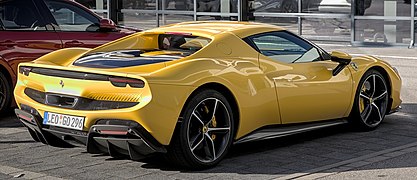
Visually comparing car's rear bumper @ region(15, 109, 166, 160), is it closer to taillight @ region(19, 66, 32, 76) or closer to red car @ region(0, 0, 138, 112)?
taillight @ region(19, 66, 32, 76)

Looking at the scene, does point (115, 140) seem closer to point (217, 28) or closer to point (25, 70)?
point (25, 70)

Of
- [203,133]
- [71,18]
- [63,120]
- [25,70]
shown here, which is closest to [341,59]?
[203,133]

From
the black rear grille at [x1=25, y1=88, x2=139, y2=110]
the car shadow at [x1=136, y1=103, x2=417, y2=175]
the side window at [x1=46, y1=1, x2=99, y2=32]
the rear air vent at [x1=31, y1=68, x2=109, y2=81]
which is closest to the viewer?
the black rear grille at [x1=25, y1=88, x2=139, y2=110]

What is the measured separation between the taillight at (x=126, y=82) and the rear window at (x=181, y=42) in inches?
48.5

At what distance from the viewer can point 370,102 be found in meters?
9.47

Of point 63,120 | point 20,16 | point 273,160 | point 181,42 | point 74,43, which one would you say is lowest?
point 273,160

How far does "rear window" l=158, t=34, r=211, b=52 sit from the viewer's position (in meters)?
8.35

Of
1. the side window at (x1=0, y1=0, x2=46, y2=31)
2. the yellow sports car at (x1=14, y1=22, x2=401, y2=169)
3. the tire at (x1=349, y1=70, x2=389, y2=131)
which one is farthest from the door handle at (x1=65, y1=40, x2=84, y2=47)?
the tire at (x1=349, y1=70, x2=389, y2=131)

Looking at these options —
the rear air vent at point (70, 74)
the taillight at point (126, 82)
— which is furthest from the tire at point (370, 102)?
the rear air vent at point (70, 74)

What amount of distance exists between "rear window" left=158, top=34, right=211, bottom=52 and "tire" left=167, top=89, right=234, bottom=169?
32.3 inches

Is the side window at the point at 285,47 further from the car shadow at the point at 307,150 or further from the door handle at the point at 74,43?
the door handle at the point at 74,43

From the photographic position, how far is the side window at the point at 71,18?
11.5m

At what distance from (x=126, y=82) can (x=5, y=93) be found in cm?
394

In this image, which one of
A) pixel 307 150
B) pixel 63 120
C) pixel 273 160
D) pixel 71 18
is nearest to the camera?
pixel 63 120
